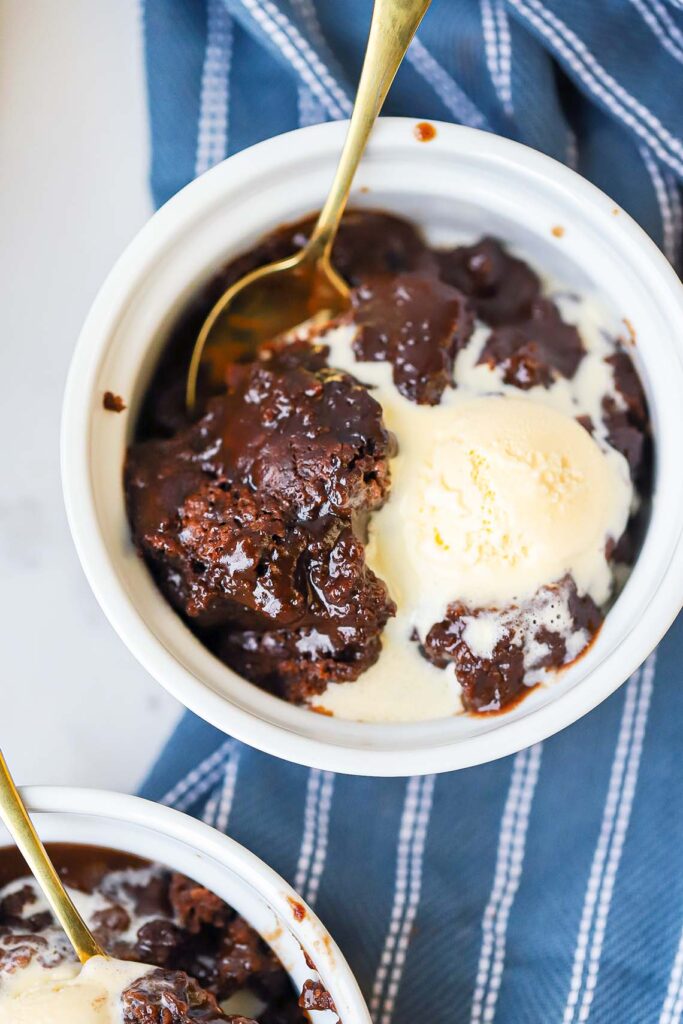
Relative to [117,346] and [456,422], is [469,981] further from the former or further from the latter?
[117,346]

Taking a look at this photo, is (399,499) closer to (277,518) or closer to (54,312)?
(277,518)

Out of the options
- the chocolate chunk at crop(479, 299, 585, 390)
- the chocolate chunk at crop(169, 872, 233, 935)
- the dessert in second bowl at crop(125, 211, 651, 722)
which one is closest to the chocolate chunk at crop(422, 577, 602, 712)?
the dessert in second bowl at crop(125, 211, 651, 722)

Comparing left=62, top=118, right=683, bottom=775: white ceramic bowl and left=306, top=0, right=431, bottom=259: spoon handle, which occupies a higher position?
left=306, top=0, right=431, bottom=259: spoon handle

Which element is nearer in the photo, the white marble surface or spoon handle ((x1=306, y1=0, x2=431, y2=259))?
spoon handle ((x1=306, y1=0, x2=431, y2=259))

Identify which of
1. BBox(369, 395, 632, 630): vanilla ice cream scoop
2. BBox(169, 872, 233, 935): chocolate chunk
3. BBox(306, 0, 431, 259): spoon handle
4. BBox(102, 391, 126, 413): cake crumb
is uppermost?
BBox(306, 0, 431, 259): spoon handle

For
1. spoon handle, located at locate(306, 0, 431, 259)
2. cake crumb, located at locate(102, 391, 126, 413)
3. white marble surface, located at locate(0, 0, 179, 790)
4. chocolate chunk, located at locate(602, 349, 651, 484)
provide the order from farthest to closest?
white marble surface, located at locate(0, 0, 179, 790)
chocolate chunk, located at locate(602, 349, 651, 484)
cake crumb, located at locate(102, 391, 126, 413)
spoon handle, located at locate(306, 0, 431, 259)

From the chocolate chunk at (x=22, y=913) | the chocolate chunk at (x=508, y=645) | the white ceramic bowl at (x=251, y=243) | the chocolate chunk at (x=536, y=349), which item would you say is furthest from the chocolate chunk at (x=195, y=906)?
the chocolate chunk at (x=536, y=349)

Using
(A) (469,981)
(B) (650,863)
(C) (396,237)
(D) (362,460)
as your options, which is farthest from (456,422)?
(A) (469,981)

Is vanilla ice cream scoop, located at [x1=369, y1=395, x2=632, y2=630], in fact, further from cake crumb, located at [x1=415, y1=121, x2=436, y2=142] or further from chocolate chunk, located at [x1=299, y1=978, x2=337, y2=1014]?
chocolate chunk, located at [x1=299, y1=978, x2=337, y2=1014]

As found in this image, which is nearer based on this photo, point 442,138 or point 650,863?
point 442,138
